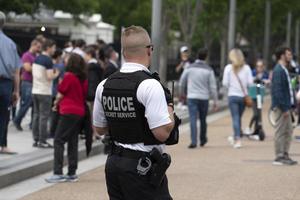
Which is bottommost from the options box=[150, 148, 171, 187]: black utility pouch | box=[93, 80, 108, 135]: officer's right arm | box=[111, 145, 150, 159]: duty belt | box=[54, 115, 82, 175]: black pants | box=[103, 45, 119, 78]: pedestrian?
box=[54, 115, 82, 175]: black pants

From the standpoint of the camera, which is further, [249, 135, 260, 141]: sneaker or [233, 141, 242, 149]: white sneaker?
[249, 135, 260, 141]: sneaker

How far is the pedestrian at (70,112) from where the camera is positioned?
440 inches

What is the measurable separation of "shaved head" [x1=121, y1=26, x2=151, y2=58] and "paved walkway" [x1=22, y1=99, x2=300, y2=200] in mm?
4495

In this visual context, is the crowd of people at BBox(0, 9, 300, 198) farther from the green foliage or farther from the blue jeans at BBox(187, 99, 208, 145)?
the green foliage

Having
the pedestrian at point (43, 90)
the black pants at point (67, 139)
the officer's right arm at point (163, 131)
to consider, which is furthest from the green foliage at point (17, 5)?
the officer's right arm at point (163, 131)

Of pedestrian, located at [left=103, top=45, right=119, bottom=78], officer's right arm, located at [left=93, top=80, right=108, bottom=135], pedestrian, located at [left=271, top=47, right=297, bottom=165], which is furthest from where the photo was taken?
pedestrian, located at [left=103, top=45, right=119, bottom=78]

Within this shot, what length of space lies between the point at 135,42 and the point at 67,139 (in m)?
5.54

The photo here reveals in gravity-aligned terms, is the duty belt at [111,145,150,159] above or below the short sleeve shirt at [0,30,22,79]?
below

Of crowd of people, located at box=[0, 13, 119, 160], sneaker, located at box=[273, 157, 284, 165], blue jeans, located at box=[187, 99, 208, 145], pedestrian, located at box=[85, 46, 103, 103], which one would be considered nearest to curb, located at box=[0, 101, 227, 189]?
crowd of people, located at box=[0, 13, 119, 160]

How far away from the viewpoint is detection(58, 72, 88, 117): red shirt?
11.2m

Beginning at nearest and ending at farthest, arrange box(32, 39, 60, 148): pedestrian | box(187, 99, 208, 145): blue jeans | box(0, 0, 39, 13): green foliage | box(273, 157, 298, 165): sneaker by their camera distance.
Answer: box(273, 157, 298, 165): sneaker → box(32, 39, 60, 148): pedestrian → box(187, 99, 208, 145): blue jeans → box(0, 0, 39, 13): green foliage

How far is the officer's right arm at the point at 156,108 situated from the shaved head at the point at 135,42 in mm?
224

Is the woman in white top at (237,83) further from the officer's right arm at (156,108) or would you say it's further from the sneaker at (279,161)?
the officer's right arm at (156,108)

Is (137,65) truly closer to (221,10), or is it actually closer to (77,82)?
(77,82)
